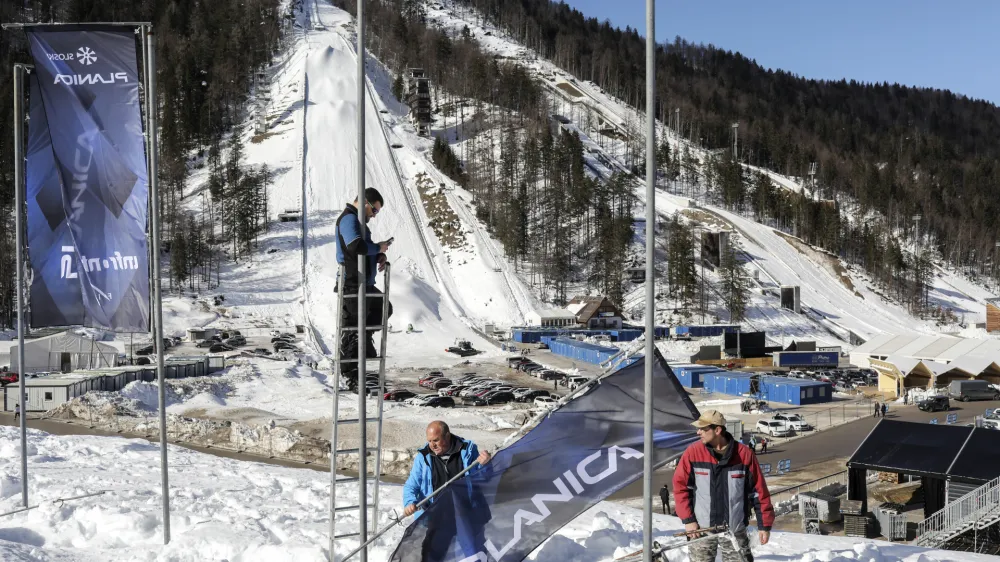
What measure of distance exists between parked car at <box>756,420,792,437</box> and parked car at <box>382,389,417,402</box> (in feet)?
47.4

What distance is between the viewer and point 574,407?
5.70 metres

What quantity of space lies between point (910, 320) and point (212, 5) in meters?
114

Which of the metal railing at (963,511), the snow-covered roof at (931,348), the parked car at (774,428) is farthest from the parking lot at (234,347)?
the metal railing at (963,511)

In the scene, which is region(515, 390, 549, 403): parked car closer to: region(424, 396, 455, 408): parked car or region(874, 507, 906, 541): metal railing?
region(424, 396, 455, 408): parked car

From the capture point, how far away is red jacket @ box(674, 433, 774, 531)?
5.67 m

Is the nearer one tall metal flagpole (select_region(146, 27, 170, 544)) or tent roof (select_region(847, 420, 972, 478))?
tall metal flagpole (select_region(146, 27, 170, 544))

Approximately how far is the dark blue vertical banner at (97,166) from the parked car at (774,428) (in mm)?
25956

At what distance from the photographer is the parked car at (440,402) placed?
33.4 m

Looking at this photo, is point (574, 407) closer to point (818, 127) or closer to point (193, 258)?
point (193, 258)

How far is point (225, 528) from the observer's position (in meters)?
7.60

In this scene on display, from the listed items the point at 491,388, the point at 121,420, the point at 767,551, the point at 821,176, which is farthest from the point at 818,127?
the point at 767,551

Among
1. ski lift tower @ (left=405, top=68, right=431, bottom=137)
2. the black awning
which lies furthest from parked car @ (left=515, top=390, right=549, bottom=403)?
ski lift tower @ (left=405, top=68, right=431, bottom=137)

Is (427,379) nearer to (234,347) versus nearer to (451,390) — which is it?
(451,390)

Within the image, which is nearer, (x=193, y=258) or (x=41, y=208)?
(x=41, y=208)
